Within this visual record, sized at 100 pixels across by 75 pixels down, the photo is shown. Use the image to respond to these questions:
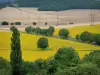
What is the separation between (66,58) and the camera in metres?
27.6

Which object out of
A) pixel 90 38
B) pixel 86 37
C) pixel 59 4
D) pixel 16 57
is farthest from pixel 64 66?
pixel 59 4

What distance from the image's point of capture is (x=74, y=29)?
6756 cm

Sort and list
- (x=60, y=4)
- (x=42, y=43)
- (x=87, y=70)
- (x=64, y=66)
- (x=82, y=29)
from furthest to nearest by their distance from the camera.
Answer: (x=60, y=4), (x=82, y=29), (x=42, y=43), (x=64, y=66), (x=87, y=70)

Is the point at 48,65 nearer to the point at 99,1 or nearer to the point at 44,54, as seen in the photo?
the point at 44,54

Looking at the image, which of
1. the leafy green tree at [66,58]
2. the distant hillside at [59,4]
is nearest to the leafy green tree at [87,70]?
the leafy green tree at [66,58]

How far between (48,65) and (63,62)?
0.99 meters

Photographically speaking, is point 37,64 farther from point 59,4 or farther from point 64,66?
point 59,4

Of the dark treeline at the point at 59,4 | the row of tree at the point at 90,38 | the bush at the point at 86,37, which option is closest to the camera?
the row of tree at the point at 90,38

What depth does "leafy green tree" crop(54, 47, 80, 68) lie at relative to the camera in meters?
25.6

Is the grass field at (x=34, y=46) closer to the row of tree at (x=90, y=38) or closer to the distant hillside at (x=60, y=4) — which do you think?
the row of tree at (x=90, y=38)

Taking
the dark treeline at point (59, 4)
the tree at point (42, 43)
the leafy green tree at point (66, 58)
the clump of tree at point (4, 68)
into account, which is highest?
the leafy green tree at point (66, 58)

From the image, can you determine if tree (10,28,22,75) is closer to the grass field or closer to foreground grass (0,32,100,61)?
foreground grass (0,32,100,61)

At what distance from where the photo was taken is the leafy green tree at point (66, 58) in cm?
2560

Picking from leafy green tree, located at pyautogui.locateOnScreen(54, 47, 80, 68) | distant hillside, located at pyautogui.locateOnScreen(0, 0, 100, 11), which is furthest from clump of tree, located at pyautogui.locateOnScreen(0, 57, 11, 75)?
distant hillside, located at pyautogui.locateOnScreen(0, 0, 100, 11)
